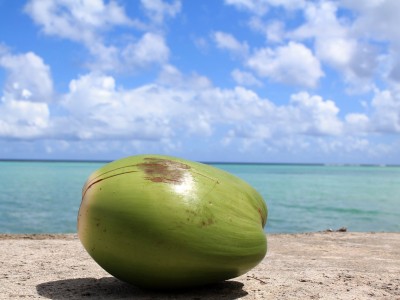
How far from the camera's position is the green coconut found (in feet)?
13.4

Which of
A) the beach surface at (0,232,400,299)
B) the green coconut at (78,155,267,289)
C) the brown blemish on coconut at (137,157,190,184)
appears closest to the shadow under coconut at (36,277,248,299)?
the beach surface at (0,232,400,299)

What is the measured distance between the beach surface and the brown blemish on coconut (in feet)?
3.34

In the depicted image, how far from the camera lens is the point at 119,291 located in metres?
4.74

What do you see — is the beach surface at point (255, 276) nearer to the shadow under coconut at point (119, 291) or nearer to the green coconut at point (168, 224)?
the shadow under coconut at point (119, 291)

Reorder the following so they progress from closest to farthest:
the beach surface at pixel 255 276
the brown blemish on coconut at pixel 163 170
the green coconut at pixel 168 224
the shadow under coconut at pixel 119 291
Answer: the green coconut at pixel 168 224 < the brown blemish on coconut at pixel 163 170 < the shadow under coconut at pixel 119 291 < the beach surface at pixel 255 276

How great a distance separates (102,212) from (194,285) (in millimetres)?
994

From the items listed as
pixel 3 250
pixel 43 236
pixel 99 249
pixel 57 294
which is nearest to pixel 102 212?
pixel 99 249

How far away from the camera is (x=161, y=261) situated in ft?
13.6

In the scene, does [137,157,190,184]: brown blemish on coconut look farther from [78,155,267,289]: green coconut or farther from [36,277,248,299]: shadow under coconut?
[36,277,248,299]: shadow under coconut

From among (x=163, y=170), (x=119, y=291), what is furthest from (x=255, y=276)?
(x=163, y=170)

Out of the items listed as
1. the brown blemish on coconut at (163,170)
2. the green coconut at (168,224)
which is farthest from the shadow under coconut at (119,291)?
the brown blemish on coconut at (163,170)

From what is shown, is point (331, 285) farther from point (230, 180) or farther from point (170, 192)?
point (170, 192)

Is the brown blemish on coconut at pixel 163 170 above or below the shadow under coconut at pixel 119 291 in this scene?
above

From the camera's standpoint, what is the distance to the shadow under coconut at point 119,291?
14.8ft
